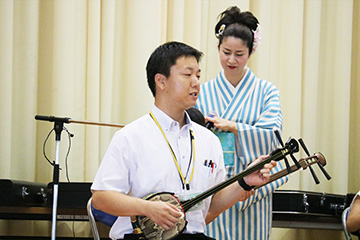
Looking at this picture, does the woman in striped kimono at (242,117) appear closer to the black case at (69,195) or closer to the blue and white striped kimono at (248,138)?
the blue and white striped kimono at (248,138)

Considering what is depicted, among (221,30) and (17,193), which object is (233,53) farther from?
(17,193)

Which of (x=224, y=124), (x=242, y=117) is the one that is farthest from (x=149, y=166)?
(x=242, y=117)

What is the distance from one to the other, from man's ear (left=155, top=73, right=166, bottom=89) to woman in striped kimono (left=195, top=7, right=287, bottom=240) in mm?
516

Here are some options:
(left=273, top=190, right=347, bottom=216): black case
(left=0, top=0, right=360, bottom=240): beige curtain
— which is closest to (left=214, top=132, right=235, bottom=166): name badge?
(left=273, top=190, right=347, bottom=216): black case

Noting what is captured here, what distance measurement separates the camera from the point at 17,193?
2.95 meters

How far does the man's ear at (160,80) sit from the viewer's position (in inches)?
87.4

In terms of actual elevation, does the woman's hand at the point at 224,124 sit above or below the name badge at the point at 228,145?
above

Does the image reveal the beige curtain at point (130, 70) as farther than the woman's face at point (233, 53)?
Yes

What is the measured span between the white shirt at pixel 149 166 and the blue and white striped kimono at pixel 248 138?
0.57 m

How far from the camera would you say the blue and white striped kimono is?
2756 millimetres

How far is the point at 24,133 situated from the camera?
3555 millimetres

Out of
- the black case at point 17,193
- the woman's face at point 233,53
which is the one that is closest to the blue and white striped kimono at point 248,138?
the woman's face at point 233,53

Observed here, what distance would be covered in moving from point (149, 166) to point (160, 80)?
1.09ft

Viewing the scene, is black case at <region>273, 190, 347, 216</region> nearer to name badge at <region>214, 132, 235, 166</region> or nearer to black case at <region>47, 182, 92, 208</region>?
name badge at <region>214, 132, 235, 166</region>
